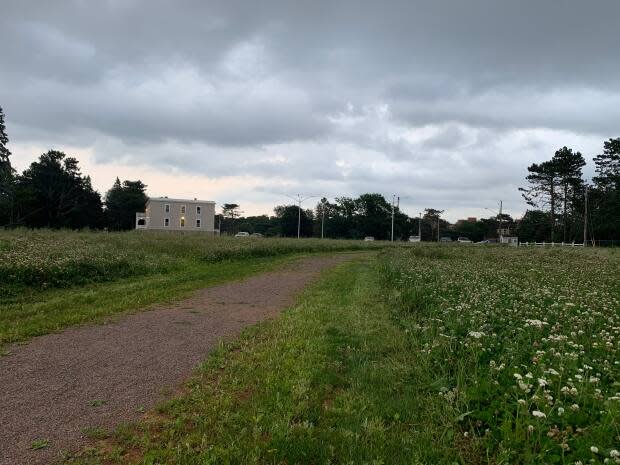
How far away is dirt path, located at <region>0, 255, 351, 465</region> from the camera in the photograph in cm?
354

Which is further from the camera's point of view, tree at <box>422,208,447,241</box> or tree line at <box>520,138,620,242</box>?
tree at <box>422,208,447,241</box>

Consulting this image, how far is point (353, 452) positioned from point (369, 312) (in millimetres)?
5379

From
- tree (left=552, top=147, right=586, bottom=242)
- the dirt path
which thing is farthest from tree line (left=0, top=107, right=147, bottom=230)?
tree (left=552, top=147, right=586, bottom=242)

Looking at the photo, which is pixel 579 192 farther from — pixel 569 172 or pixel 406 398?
pixel 406 398

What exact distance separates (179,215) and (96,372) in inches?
3383

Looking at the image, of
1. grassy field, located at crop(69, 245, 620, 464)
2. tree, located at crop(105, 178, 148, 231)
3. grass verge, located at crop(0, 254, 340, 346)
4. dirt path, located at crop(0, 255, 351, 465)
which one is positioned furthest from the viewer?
tree, located at crop(105, 178, 148, 231)

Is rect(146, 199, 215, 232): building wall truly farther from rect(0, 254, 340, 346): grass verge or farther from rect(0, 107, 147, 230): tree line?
rect(0, 254, 340, 346): grass verge

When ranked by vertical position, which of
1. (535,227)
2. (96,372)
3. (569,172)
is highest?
(569,172)

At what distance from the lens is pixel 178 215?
87250 mm

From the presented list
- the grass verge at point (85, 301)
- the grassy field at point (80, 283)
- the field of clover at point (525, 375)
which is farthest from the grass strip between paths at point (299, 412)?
the grassy field at point (80, 283)

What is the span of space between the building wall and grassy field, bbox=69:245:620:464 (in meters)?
84.1

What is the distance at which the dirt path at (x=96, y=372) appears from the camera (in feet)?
11.6

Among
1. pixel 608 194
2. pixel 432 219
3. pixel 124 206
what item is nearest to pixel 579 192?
pixel 608 194

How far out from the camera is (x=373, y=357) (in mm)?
5750
